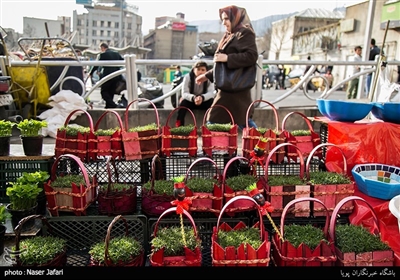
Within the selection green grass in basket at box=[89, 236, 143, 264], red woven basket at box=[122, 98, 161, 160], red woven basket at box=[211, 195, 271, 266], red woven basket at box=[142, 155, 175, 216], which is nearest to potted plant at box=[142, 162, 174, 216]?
red woven basket at box=[142, 155, 175, 216]

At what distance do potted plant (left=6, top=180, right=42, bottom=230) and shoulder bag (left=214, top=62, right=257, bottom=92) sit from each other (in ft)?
7.44

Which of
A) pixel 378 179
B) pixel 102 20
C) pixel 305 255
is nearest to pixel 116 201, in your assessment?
pixel 305 255

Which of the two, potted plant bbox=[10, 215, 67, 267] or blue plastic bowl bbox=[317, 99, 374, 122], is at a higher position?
blue plastic bowl bbox=[317, 99, 374, 122]

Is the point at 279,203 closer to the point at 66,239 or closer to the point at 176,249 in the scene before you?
the point at 176,249

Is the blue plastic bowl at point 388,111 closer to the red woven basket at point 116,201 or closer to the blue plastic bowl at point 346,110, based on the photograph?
the blue plastic bowl at point 346,110

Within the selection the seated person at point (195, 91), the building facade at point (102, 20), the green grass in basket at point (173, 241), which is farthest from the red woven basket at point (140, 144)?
the building facade at point (102, 20)

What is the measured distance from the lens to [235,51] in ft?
13.1

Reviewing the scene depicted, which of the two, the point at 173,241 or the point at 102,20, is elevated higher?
the point at 102,20

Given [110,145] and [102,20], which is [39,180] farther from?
[102,20]

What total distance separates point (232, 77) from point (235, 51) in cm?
29

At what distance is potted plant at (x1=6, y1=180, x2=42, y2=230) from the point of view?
8.14ft

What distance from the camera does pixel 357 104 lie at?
317 centimetres

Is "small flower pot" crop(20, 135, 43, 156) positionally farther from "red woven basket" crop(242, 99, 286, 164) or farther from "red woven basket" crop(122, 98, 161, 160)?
"red woven basket" crop(242, 99, 286, 164)

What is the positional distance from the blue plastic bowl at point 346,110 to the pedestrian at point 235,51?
85 cm
